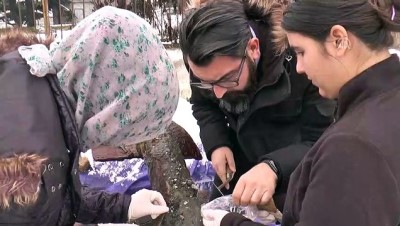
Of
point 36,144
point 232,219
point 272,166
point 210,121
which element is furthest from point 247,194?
point 36,144

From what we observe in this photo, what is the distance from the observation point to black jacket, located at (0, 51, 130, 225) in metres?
1.25

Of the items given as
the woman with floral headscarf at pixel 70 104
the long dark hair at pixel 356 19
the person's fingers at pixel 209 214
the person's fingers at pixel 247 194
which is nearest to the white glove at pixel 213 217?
the person's fingers at pixel 209 214

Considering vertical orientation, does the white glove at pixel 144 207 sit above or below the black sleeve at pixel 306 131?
below

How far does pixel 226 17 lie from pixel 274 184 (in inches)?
23.7

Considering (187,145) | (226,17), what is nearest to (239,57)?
(226,17)

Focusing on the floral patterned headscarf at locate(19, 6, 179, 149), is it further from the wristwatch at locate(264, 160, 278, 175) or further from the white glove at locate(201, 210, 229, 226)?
the wristwatch at locate(264, 160, 278, 175)

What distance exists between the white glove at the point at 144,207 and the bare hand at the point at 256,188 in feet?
0.96

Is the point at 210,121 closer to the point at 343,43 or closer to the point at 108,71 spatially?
the point at 108,71

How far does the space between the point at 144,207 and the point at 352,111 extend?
995 mm

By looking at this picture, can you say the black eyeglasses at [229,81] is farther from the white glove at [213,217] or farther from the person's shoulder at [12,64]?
the person's shoulder at [12,64]

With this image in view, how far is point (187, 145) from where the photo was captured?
3.13 metres

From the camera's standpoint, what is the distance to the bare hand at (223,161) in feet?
7.27

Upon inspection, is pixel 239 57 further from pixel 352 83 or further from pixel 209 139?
pixel 352 83

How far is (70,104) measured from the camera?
1.43 metres
